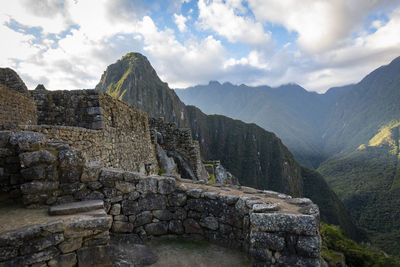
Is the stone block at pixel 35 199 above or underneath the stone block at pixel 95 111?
underneath

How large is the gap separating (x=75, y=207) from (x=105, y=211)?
61 cm

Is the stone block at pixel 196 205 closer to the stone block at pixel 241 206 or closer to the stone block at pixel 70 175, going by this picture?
the stone block at pixel 241 206

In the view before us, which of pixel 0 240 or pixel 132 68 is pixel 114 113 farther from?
pixel 132 68

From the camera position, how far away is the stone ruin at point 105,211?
3229 mm

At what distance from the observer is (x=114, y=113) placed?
32.6 feet

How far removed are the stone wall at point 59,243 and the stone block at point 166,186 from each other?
186cm

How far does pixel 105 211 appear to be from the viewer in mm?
4312

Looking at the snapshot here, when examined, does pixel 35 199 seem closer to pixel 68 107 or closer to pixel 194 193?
pixel 194 193

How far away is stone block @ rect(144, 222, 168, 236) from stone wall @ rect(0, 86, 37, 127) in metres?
8.65

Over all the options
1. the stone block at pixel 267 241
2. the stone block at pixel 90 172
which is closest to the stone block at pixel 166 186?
the stone block at pixel 90 172

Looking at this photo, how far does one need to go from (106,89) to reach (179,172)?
18577cm

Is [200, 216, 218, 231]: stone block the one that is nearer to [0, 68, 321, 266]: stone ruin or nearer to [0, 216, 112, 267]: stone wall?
[0, 68, 321, 266]: stone ruin

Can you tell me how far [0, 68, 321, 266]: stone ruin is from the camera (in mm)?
3229

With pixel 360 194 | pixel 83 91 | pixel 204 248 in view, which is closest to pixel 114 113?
pixel 83 91
